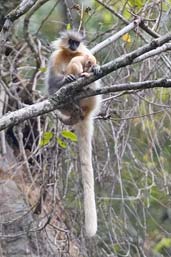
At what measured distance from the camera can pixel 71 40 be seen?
4156 millimetres

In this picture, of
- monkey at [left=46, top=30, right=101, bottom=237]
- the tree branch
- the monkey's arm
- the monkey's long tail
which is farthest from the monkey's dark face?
the tree branch

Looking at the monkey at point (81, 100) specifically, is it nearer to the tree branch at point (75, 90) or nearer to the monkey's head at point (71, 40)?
the monkey's head at point (71, 40)

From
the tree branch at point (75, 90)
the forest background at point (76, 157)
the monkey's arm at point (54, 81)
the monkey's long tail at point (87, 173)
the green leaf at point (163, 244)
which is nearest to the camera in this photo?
the tree branch at point (75, 90)

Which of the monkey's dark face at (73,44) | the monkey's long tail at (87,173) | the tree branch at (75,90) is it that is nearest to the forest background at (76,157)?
the monkey's long tail at (87,173)

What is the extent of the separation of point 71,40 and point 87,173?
75 centimetres

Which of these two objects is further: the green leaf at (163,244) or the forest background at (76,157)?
the green leaf at (163,244)

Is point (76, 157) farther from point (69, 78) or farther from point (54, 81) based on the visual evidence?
point (69, 78)

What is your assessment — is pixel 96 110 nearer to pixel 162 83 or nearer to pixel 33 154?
pixel 33 154

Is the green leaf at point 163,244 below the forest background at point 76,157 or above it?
below

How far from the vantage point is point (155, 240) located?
23.4 feet

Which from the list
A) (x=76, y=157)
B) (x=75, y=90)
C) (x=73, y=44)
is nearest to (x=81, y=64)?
(x=73, y=44)

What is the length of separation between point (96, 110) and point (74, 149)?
1.25 metres

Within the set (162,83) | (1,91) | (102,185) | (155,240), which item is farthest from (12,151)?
(162,83)

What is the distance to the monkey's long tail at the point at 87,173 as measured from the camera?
395 centimetres
